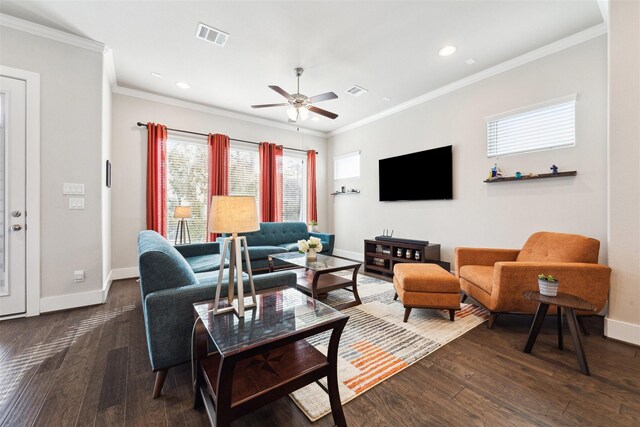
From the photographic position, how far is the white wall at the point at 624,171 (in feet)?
7.31

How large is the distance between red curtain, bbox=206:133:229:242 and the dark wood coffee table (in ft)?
12.1

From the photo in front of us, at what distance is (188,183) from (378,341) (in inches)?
168

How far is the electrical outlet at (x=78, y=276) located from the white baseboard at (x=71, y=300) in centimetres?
16

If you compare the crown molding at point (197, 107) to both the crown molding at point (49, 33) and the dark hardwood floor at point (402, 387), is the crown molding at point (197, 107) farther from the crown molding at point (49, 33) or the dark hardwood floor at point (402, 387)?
the dark hardwood floor at point (402, 387)

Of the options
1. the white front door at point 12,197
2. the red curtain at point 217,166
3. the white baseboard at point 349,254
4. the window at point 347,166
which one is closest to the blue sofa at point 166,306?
the white front door at point 12,197

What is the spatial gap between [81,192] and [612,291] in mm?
5558

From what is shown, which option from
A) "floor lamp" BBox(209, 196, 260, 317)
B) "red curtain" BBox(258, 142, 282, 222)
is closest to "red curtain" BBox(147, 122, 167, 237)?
"red curtain" BBox(258, 142, 282, 222)

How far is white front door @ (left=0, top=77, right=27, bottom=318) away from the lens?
269cm

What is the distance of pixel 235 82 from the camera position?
13.2ft

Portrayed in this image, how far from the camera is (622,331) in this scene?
226 centimetres

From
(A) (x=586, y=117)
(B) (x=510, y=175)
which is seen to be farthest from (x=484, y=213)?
(A) (x=586, y=117)

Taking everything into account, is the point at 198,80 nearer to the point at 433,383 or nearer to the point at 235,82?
the point at 235,82

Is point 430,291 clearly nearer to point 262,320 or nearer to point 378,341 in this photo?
point 378,341

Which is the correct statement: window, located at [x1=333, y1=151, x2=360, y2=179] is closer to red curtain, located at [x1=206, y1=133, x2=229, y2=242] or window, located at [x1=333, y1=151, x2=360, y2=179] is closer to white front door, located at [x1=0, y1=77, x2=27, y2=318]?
red curtain, located at [x1=206, y1=133, x2=229, y2=242]
